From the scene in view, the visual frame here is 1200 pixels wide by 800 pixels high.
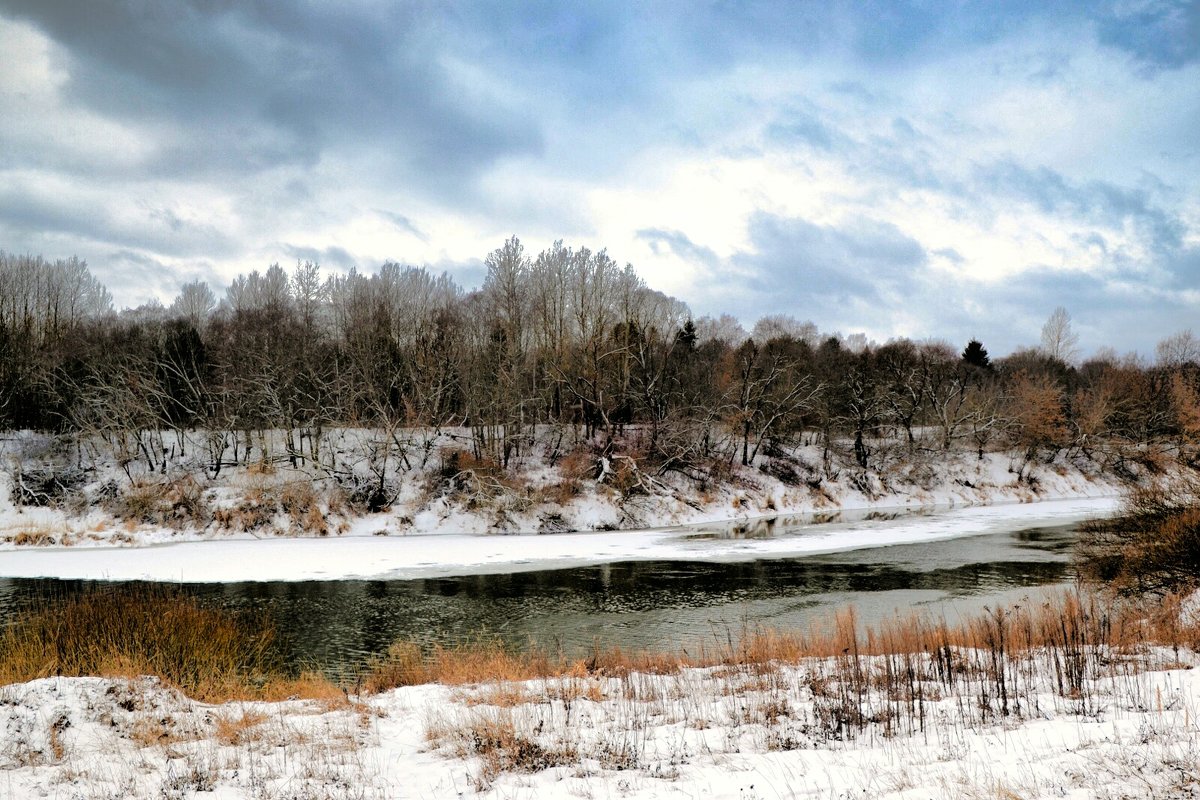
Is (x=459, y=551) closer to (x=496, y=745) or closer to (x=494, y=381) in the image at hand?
(x=494, y=381)

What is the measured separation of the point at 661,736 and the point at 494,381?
1617 inches

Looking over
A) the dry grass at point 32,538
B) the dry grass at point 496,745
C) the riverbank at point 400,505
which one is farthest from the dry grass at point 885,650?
the dry grass at point 32,538

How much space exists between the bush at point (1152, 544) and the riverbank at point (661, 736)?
183 inches

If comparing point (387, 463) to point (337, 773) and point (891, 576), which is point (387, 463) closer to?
point (891, 576)

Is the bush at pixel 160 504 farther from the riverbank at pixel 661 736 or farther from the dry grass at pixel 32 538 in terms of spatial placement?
the riverbank at pixel 661 736

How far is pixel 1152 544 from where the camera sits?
56.3 ft

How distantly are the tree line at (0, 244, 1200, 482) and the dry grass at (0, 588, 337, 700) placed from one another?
92.9ft

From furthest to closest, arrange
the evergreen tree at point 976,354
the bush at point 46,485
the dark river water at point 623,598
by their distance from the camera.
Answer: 1. the evergreen tree at point 976,354
2. the bush at point 46,485
3. the dark river water at point 623,598

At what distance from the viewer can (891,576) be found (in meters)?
26.1

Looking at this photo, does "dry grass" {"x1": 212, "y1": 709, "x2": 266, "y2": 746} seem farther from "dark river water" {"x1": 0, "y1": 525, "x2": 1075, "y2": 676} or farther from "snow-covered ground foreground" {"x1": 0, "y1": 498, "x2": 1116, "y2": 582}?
"snow-covered ground foreground" {"x1": 0, "y1": 498, "x2": 1116, "y2": 582}

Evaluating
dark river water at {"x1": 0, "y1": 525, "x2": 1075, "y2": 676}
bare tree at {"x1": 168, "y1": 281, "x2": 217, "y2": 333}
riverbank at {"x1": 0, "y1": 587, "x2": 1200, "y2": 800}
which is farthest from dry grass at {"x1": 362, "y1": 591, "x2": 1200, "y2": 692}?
bare tree at {"x1": 168, "y1": 281, "x2": 217, "y2": 333}

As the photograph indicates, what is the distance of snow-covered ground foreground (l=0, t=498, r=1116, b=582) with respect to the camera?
28688 mm

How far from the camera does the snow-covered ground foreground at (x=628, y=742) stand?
7.20m

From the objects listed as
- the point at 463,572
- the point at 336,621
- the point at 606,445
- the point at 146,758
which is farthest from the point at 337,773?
the point at 606,445
